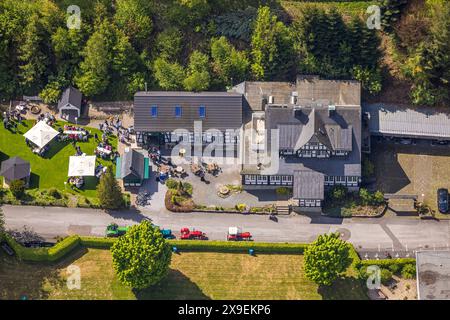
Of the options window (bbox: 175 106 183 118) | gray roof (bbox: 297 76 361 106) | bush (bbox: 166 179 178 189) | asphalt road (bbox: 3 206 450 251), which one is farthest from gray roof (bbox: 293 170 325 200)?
window (bbox: 175 106 183 118)

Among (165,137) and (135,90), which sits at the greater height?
(135,90)

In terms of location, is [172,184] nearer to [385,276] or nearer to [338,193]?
[338,193]

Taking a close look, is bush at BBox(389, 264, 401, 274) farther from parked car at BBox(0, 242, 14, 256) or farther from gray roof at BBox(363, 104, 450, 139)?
parked car at BBox(0, 242, 14, 256)

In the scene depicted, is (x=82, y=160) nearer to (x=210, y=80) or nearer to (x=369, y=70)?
(x=210, y=80)

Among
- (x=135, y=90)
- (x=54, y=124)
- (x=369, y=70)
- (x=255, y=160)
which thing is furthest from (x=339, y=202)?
(x=54, y=124)

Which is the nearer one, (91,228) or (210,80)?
(91,228)

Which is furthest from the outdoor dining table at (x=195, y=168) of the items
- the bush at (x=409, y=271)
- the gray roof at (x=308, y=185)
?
the bush at (x=409, y=271)

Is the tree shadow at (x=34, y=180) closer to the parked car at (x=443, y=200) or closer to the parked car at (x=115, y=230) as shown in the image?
the parked car at (x=115, y=230)
